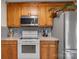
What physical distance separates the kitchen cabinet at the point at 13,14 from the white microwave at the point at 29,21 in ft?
0.63

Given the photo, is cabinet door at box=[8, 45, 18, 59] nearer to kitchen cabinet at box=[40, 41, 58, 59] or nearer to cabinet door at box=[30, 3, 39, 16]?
kitchen cabinet at box=[40, 41, 58, 59]

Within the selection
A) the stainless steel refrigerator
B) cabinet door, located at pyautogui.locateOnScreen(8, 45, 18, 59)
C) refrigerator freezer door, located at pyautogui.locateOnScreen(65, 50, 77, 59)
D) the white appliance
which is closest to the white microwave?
the white appliance

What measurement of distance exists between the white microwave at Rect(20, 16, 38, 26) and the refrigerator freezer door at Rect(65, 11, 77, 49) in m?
2.10

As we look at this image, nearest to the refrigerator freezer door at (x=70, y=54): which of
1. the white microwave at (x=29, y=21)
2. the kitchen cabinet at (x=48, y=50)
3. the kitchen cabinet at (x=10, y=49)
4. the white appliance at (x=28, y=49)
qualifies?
the kitchen cabinet at (x=48, y=50)

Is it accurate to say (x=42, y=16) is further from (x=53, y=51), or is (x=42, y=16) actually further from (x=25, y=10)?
(x=53, y=51)

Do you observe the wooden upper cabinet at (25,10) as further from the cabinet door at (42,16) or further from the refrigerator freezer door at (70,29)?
the refrigerator freezer door at (70,29)

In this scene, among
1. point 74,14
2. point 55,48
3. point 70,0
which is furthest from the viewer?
point 70,0

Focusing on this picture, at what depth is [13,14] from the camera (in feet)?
16.6

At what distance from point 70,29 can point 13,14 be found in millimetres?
2578

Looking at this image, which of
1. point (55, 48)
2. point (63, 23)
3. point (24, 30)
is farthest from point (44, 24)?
point (63, 23)

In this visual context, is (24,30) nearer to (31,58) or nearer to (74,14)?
(31,58)

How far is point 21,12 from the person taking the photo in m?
5.07

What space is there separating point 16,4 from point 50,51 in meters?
1.78

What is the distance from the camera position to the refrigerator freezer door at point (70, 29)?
9.35 feet
